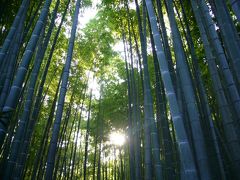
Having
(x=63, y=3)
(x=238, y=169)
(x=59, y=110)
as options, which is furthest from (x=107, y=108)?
(x=238, y=169)

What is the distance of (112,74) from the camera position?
10.2 m

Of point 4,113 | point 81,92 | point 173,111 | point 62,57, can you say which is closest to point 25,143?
point 4,113

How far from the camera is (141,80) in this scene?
238 inches

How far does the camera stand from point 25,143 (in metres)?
4.74

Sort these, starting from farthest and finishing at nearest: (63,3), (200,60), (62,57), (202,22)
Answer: (62,57), (63,3), (200,60), (202,22)

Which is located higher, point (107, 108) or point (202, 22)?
point (107, 108)

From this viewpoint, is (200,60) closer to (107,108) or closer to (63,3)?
(63,3)

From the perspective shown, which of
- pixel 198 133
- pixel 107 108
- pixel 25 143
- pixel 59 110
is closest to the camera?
pixel 198 133

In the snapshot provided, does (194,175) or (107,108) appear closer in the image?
(194,175)

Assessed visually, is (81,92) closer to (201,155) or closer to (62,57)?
(62,57)

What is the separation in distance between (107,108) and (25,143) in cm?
595

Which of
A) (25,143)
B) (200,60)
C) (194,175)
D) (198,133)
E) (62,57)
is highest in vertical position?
(62,57)

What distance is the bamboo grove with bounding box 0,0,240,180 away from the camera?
2.91 metres

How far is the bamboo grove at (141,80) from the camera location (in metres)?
2.91
